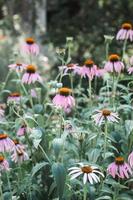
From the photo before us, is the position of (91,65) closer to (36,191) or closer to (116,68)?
(116,68)

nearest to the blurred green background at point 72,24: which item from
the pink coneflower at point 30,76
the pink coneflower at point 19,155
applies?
the pink coneflower at point 30,76

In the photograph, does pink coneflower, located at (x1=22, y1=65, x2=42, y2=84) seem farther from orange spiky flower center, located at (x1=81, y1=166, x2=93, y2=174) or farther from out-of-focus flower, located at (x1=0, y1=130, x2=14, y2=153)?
orange spiky flower center, located at (x1=81, y1=166, x2=93, y2=174)

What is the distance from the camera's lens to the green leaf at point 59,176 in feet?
6.03

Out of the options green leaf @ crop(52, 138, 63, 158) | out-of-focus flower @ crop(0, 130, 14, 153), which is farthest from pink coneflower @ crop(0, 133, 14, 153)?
green leaf @ crop(52, 138, 63, 158)

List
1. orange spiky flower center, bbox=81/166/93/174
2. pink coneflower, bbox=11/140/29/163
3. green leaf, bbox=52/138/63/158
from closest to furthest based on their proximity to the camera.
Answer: orange spiky flower center, bbox=81/166/93/174 < green leaf, bbox=52/138/63/158 < pink coneflower, bbox=11/140/29/163

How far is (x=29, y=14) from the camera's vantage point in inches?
275

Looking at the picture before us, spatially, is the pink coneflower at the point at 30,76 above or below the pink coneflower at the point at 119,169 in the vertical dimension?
above

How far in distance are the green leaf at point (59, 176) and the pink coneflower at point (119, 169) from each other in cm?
17

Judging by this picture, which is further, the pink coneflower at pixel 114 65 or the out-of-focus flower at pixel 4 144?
the pink coneflower at pixel 114 65

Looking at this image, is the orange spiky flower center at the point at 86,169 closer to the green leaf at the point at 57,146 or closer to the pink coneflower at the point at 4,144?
the green leaf at the point at 57,146

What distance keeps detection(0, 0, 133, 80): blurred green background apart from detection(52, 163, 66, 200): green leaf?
4.07m

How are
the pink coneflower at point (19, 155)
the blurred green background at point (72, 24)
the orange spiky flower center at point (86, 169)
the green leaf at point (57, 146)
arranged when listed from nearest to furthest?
the orange spiky flower center at point (86, 169), the green leaf at point (57, 146), the pink coneflower at point (19, 155), the blurred green background at point (72, 24)

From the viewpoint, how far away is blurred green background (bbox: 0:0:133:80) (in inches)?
247

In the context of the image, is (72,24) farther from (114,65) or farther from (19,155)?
(19,155)
